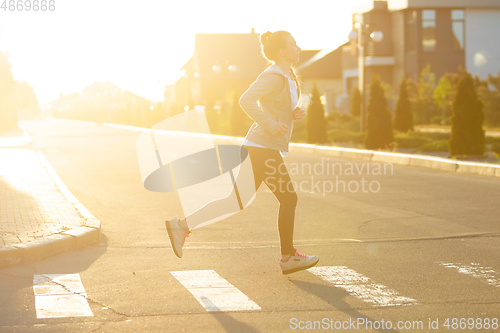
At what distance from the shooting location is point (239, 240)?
6.89 m

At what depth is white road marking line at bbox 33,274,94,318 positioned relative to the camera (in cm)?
417

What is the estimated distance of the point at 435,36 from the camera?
43656mm

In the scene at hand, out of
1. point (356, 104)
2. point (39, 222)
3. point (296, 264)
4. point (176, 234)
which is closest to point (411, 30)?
point (356, 104)

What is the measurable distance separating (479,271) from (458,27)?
42482 millimetres

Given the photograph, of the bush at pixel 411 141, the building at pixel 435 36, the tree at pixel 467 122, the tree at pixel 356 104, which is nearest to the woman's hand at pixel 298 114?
the tree at pixel 467 122

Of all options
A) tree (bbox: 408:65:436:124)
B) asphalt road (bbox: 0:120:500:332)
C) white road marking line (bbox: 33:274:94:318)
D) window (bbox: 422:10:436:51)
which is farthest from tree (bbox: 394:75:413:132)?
white road marking line (bbox: 33:274:94:318)

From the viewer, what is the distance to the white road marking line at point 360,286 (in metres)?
4.46

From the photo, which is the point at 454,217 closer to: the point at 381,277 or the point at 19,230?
the point at 381,277

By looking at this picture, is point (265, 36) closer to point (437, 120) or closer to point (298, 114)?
point (298, 114)

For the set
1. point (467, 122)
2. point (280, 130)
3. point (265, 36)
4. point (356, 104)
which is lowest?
point (467, 122)

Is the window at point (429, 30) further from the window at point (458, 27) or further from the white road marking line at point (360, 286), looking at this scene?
the white road marking line at point (360, 286)

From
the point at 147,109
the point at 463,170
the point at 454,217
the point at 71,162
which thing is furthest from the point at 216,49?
the point at 454,217

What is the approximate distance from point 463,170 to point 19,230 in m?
9.90

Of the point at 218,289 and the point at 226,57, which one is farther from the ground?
the point at 226,57
